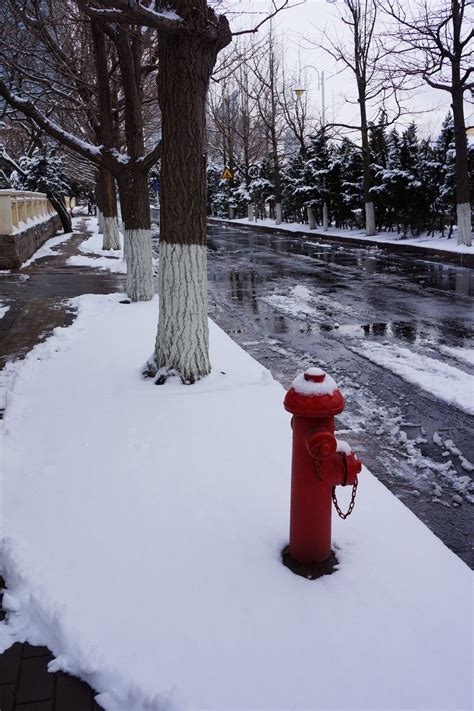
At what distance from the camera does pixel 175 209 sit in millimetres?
5645

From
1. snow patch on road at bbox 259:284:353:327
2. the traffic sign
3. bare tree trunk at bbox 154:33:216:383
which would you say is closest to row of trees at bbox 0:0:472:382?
bare tree trunk at bbox 154:33:216:383

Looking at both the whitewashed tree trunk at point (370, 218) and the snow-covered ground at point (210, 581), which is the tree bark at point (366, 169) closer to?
the whitewashed tree trunk at point (370, 218)

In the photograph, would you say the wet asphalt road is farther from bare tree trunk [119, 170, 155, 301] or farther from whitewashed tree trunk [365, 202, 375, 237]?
whitewashed tree trunk [365, 202, 375, 237]

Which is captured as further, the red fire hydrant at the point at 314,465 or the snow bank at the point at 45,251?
the snow bank at the point at 45,251

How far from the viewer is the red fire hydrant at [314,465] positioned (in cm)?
268

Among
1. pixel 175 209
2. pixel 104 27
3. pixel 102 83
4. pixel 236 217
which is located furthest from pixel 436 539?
pixel 236 217

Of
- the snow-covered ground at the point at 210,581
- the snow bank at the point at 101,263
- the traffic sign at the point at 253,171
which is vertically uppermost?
the traffic sign at the point at 253,171

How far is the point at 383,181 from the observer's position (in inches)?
912

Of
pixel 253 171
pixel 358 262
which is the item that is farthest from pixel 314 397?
pixel 253 171

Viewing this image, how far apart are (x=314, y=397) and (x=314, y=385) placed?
0.06 meters

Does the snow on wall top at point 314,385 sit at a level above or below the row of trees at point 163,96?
below

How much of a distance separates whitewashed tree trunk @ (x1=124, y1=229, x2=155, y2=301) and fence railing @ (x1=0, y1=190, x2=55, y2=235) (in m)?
7.10

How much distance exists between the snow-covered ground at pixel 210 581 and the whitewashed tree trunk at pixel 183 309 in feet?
3.32

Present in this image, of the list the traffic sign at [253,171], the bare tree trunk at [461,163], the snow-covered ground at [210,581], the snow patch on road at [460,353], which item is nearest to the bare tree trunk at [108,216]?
the bare tree trunk at [461,163]
